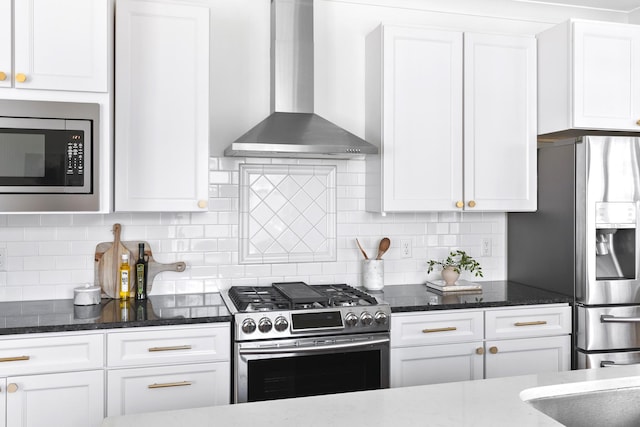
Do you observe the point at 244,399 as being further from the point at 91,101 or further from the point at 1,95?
the point at 1,95

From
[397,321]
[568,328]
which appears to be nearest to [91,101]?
[397,321]

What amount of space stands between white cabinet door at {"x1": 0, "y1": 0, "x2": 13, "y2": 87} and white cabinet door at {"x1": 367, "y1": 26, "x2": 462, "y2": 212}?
6.23 feet

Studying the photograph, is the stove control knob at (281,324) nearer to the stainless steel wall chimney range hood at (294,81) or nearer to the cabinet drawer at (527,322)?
the stainless steel wall chimney range hood at (294,81)

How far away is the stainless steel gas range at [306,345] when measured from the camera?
2680mm

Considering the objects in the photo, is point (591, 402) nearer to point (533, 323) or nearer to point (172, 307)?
point (533, 323)

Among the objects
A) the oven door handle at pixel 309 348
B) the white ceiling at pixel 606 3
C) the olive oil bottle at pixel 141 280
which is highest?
the white ceiling at pixel 606 3

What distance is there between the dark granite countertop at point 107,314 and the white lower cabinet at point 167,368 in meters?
0.04

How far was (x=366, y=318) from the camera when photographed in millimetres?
2840

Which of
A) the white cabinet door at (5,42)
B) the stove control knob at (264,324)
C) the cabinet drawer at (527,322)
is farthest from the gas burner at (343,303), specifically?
the white cabinet door at (5,42)

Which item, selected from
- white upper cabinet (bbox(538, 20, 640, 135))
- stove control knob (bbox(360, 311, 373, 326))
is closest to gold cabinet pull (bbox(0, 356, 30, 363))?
stove control knob (bbox(360, 311, 373, 326))

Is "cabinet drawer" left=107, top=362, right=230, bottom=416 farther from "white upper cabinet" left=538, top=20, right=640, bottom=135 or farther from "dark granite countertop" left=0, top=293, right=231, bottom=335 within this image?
"white upper cabinet" left=538, top=20, right=640, bottom=135

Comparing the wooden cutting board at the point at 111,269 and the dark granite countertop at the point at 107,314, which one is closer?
the dark granite countertop at the point at 107,314

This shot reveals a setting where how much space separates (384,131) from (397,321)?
3.56 feet

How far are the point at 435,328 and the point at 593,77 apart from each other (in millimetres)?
1719
